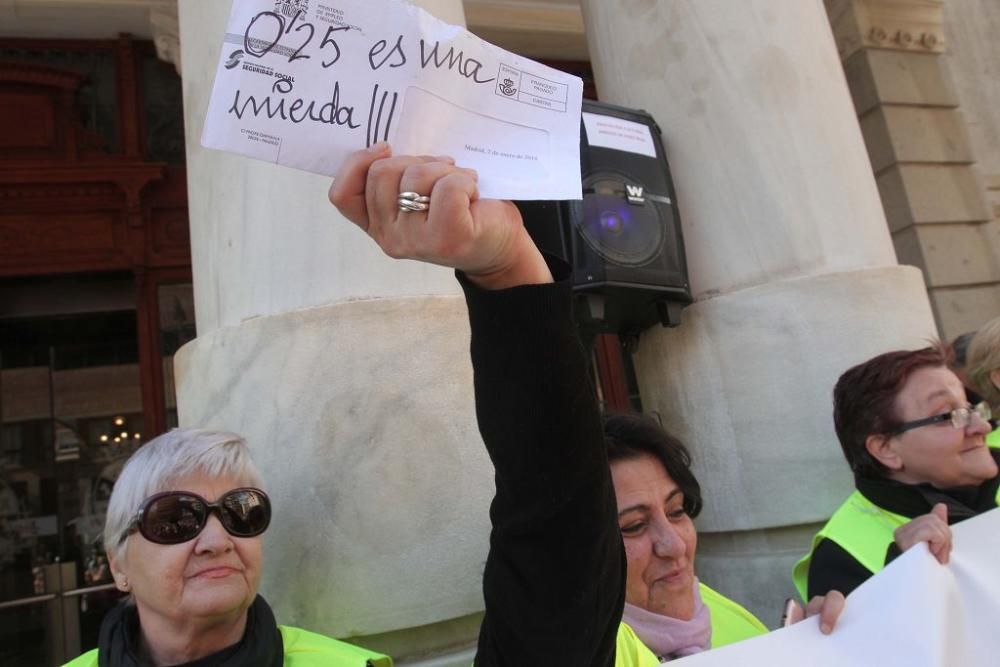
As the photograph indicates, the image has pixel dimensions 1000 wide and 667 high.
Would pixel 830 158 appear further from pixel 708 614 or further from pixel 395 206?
pixel 395 206

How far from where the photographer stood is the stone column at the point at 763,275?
2719 mm

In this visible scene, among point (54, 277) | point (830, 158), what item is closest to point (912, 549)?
point (830, 158)

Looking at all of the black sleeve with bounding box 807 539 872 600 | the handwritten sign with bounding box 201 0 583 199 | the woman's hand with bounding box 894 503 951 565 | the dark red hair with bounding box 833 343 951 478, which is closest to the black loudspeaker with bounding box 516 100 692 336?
the dark red hair with bounding box 833 343 951 478

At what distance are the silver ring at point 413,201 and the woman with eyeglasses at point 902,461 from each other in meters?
1.64

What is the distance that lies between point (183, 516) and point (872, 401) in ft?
6.38

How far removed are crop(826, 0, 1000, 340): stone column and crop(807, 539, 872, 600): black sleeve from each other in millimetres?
4013

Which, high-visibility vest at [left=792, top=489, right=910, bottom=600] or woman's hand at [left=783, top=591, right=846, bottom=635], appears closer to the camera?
woman's hand at [left=783, top=591, right=846, bottom=635]

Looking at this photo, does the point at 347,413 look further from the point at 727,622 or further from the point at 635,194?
the point at 635,194

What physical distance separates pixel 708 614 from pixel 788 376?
1.08 m

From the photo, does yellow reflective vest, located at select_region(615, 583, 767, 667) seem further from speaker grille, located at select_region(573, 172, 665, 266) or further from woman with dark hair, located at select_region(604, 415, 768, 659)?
speaker grille, located at select_region(573, 172, 665, 266)

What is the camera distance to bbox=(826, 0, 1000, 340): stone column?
17.9 ft

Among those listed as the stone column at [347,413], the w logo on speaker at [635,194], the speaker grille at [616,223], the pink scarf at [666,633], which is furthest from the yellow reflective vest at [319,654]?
the w logo on speaker at [635,194]

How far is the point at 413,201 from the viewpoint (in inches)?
38.8

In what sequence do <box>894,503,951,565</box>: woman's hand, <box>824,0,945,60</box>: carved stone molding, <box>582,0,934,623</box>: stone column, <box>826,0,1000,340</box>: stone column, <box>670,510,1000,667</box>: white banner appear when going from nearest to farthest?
<box>670,510,1000,667</box>: white banner
<box>894,503,951,565</box>: woman's hand
<box>582,0,934,623</box>: stone column
<box>826,0,1000,340</box>: stone column
<box>824,0,945,60</box>: carved stone molding
